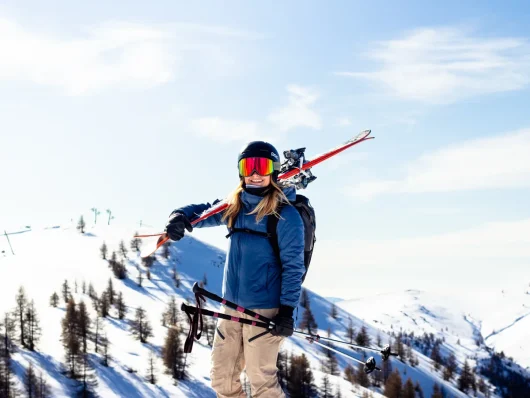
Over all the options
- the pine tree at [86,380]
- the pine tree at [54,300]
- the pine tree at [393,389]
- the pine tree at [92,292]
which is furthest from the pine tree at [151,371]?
the pine tree at [393,389]

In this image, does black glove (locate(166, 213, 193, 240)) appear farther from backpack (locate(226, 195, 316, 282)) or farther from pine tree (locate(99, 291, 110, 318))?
pine tree (locate(99, 291, 110, 318))

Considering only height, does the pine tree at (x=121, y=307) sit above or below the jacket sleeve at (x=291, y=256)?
above

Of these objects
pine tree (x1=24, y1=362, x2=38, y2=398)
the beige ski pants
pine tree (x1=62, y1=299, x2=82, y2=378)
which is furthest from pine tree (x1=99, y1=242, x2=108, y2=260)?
the beige ski pants

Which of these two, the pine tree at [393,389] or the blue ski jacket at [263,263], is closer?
the blue ski jacket at [263,263]

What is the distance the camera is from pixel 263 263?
721cm

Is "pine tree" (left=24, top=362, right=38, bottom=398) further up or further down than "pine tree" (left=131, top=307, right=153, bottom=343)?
further down

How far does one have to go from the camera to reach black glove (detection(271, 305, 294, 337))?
6820 millimetres

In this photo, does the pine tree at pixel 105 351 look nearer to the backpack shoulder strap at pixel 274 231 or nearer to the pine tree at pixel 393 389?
the pine tree at pixel 393 389

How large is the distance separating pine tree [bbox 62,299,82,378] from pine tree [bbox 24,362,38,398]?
878 cm

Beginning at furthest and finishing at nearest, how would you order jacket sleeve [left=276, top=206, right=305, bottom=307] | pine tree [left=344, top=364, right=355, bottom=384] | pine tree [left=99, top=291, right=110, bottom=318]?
pine tree [left=99, top=291, right=110, bottom=318] → pine tree [left=344, top=364, right=355, bottom=384] → jacket sleeve [left=276, top=206, right=305, bottom=307]

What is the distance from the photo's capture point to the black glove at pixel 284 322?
6820 millimetres

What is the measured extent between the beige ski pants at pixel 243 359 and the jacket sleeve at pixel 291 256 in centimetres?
48

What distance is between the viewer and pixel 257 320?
7.21m

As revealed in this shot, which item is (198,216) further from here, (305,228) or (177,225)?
(305,228)
